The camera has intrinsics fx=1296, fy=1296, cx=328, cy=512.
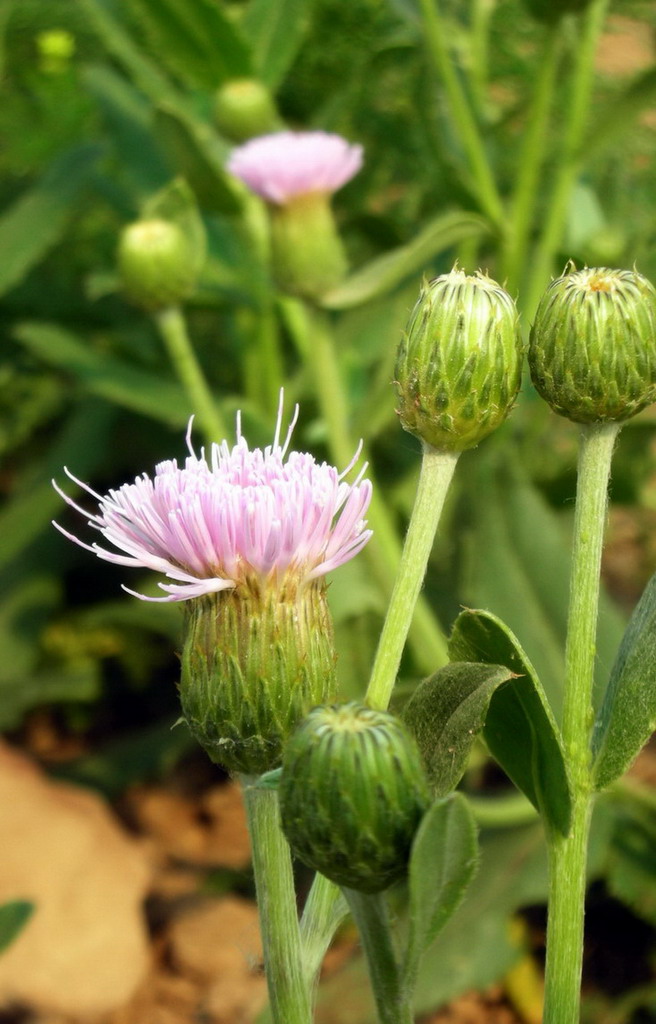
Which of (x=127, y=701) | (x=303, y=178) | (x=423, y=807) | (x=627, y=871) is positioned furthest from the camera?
(x=127, y=701)

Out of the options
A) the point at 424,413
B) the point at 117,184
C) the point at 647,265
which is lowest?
the point at 647,265

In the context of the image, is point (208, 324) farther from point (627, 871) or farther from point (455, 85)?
point (627, 871)

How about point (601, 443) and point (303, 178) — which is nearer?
point (601, 443)

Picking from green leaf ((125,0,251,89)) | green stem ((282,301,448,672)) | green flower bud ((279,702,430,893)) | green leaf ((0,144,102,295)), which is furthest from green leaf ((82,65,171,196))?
green flower bud ((279,702,430,893))

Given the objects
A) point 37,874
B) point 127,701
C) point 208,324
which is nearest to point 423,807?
point 37,874

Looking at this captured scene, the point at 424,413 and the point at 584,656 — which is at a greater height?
the point at 424,413

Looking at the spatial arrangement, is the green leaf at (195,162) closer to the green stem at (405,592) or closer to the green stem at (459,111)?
the green stem at (459,111)

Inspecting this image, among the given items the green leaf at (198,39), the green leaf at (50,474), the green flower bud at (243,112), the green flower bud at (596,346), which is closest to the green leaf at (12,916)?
the green flower bud at (596,346)
